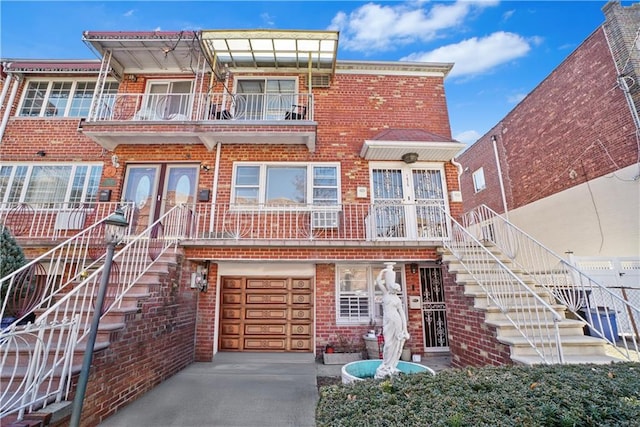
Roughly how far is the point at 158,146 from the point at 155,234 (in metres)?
2.74

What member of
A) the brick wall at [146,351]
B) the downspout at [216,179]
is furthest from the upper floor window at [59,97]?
the brick wall at [146,351]

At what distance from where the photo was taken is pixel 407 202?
7875 millimetres

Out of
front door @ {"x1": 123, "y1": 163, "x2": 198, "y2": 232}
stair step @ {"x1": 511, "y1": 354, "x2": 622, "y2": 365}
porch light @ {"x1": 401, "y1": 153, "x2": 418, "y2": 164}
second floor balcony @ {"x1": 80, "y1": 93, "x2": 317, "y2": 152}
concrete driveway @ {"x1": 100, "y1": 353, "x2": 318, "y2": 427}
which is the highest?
second floor balcony @ {"x1": 80, "y1": 93, "x2": 317, "y2": 152}

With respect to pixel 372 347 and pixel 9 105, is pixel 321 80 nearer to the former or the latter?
pixel 372 347

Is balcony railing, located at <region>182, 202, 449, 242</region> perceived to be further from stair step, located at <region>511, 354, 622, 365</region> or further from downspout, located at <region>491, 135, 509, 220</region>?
downspout, located at <region>491, 135, 509, 220</region>

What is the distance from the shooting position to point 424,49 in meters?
9.73

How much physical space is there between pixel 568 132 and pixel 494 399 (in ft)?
38.7

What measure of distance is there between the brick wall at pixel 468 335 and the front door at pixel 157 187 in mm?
7167

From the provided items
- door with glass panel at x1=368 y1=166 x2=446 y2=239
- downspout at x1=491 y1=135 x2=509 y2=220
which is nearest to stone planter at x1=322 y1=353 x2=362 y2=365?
door with glass panel at x1=368 y1=166 x2=446 y2=239

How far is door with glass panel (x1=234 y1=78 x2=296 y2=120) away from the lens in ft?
28.1

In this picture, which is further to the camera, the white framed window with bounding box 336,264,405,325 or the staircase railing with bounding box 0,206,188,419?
the white framed window with bounding box 336,264,405,325

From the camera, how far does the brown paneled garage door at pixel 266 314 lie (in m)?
7.13

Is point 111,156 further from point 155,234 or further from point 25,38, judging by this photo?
point 25,38

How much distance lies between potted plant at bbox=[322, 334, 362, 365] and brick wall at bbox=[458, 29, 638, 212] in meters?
9.34
